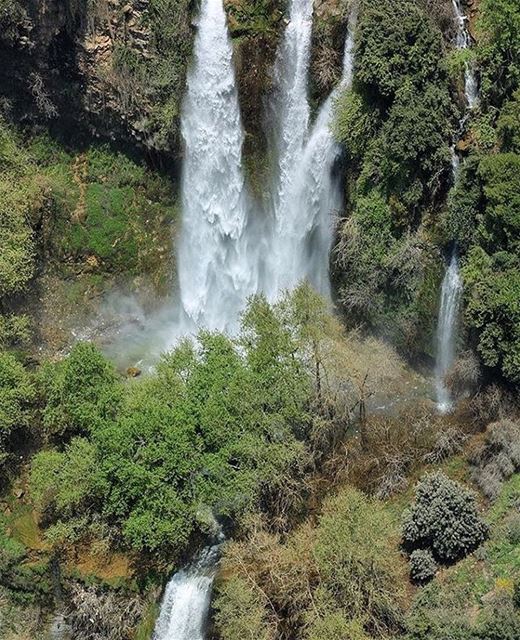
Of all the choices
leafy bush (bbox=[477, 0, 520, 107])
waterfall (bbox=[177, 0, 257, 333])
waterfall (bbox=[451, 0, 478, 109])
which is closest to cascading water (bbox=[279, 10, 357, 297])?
waterfall (bbox=[177, 0, 257, 333])

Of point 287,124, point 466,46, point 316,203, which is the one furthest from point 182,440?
point 466,46

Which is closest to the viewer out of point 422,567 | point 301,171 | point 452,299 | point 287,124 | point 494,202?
point 422,567

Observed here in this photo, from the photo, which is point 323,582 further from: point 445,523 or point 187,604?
point 187,604

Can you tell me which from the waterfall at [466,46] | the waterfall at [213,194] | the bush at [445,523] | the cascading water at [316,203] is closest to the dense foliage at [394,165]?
the cascading water at [316,203]

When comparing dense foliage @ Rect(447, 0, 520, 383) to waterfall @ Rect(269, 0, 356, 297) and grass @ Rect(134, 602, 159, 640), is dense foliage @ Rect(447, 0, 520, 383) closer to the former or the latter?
waterfall @ Rect(269, 0, 356, 297)

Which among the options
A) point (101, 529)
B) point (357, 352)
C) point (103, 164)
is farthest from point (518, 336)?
point (103, 164)

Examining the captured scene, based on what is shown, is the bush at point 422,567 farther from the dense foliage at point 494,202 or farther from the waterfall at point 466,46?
the waterfall at point 466,46
